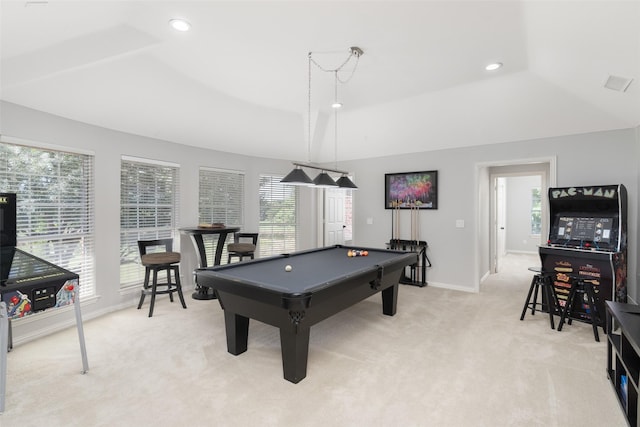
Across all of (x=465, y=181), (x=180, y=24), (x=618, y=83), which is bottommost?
(x=465, y=181)

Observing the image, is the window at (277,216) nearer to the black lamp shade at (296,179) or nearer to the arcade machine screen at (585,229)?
the black lamp shade at (296,179)

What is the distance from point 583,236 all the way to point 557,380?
2.10 metres

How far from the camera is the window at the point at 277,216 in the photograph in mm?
6012

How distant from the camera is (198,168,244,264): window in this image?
5148mm

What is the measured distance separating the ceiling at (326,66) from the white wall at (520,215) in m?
5.18

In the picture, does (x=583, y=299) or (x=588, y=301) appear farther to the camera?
(x=583, y=299)

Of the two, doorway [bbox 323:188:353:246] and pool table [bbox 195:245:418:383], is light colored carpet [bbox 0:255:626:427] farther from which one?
doorway [bbox 323:188:353:246]

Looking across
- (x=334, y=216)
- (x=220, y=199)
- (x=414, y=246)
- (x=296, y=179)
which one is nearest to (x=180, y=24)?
(x=296, y=179)

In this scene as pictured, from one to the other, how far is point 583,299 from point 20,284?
5.32 metres

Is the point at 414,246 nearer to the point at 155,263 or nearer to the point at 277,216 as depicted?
the point at 277,216

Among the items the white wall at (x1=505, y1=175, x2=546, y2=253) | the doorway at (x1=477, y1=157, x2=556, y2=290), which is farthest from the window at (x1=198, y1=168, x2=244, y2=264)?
the white wall at (x1=505, y1=175, x2=546, y2=253)

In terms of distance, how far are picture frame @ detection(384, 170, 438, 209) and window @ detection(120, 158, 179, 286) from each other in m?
3.68

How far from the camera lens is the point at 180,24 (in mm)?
2457

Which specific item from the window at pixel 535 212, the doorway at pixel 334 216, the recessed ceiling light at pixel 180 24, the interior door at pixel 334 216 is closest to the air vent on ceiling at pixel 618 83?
the recessed ceiling light at pixel 180 24
